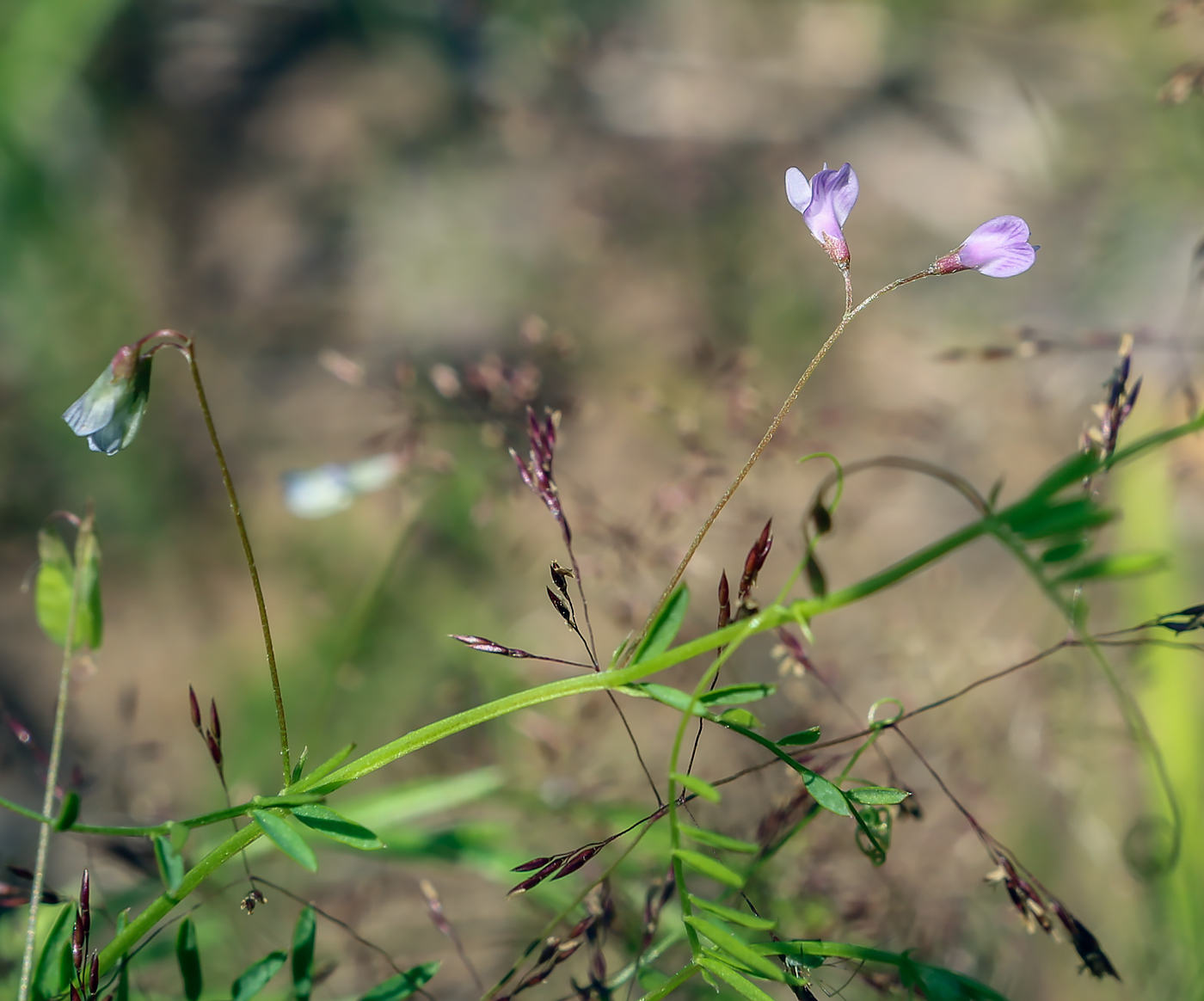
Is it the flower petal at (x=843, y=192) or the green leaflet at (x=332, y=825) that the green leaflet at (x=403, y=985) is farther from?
the flower petal at (x=843, y=192)

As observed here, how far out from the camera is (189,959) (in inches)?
35.0

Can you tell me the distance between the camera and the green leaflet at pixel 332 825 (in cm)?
73

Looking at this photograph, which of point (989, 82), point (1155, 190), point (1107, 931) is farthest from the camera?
point (989, 82)

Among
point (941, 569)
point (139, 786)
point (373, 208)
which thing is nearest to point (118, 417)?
point (139, 786)

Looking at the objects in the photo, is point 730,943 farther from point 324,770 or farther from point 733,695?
point 324,770

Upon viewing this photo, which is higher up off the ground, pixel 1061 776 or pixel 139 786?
pixel 139 786

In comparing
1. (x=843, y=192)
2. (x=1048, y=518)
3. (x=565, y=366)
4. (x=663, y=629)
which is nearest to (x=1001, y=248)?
(x=843, y=192)

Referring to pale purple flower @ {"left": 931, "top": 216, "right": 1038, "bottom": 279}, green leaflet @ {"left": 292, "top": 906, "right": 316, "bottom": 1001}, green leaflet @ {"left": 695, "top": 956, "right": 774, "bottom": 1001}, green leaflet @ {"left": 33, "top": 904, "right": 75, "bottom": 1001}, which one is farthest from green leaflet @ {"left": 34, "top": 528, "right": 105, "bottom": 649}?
pale purple flower @ {"left": 931, "top": 216, "right": 1038, "bottom": 279}

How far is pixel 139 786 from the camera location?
2123mm

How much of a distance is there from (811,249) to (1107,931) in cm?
202

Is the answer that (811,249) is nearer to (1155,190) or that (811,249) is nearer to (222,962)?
(1155,190)

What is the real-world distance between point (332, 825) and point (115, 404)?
17.7 inches

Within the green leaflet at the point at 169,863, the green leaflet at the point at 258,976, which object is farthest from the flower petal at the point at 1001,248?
the green leaflet at the point at 258,976

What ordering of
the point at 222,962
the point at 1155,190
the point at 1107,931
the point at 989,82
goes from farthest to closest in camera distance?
the point at 989,82
the point at 1155,190
the point at 1107,931
the point at 222,962
